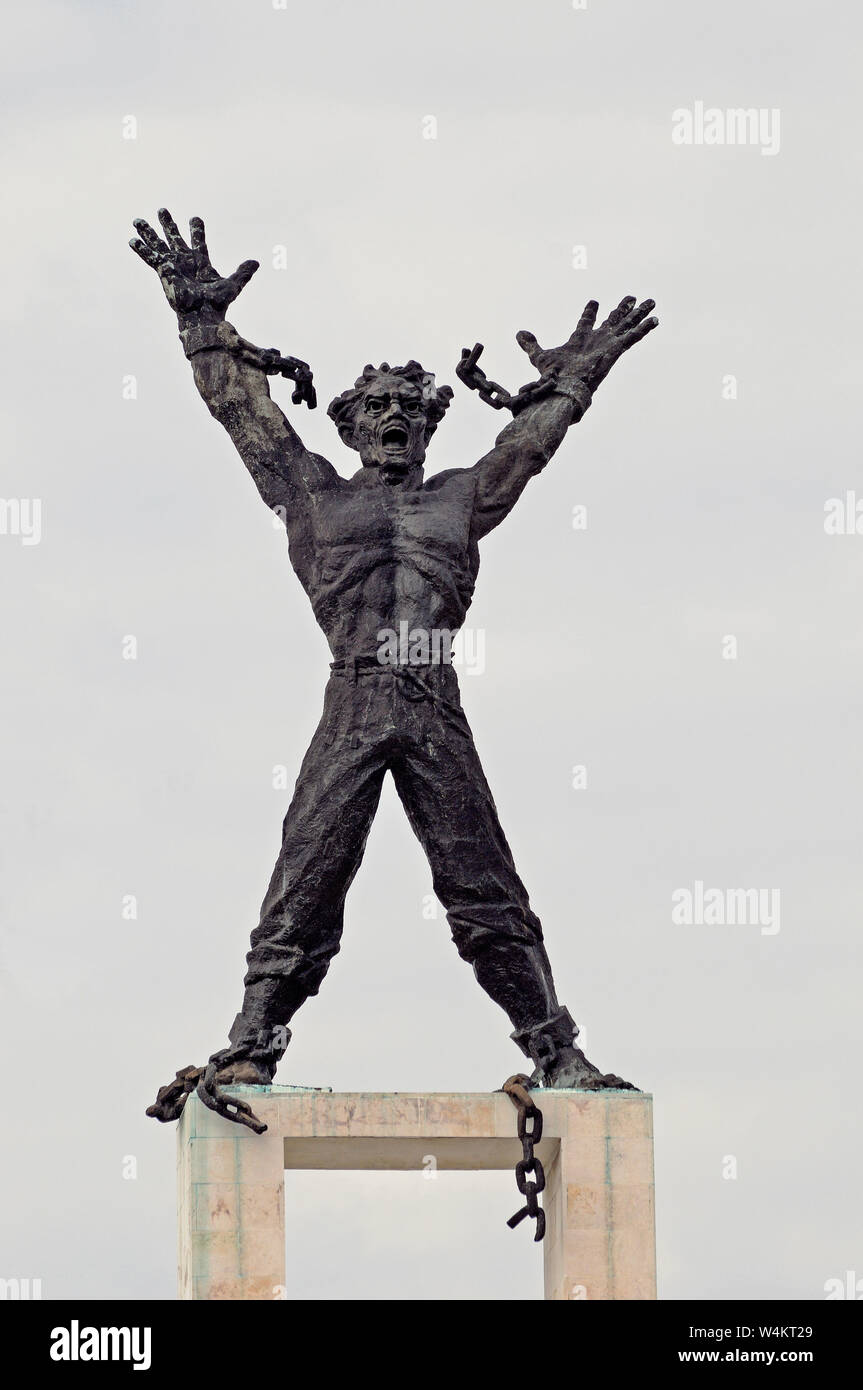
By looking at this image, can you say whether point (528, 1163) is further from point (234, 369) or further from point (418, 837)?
point (234, 369)

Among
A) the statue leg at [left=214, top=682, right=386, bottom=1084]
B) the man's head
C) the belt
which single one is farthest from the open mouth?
the statue leg at [left=214, top=682, right=386, bottom=1084]

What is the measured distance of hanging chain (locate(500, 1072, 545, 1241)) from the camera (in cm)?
2138

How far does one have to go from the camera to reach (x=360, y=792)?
22156 mm

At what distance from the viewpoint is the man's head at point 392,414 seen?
75.0 feet

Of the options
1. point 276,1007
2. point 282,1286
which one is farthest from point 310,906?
point 282,1286

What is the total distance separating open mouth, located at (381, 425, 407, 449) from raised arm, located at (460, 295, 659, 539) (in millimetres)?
572

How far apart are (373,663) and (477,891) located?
1605 millimetres

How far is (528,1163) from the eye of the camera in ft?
70.0

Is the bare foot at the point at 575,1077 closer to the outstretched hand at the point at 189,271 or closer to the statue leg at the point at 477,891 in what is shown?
the statue leg at the point at 477,891
